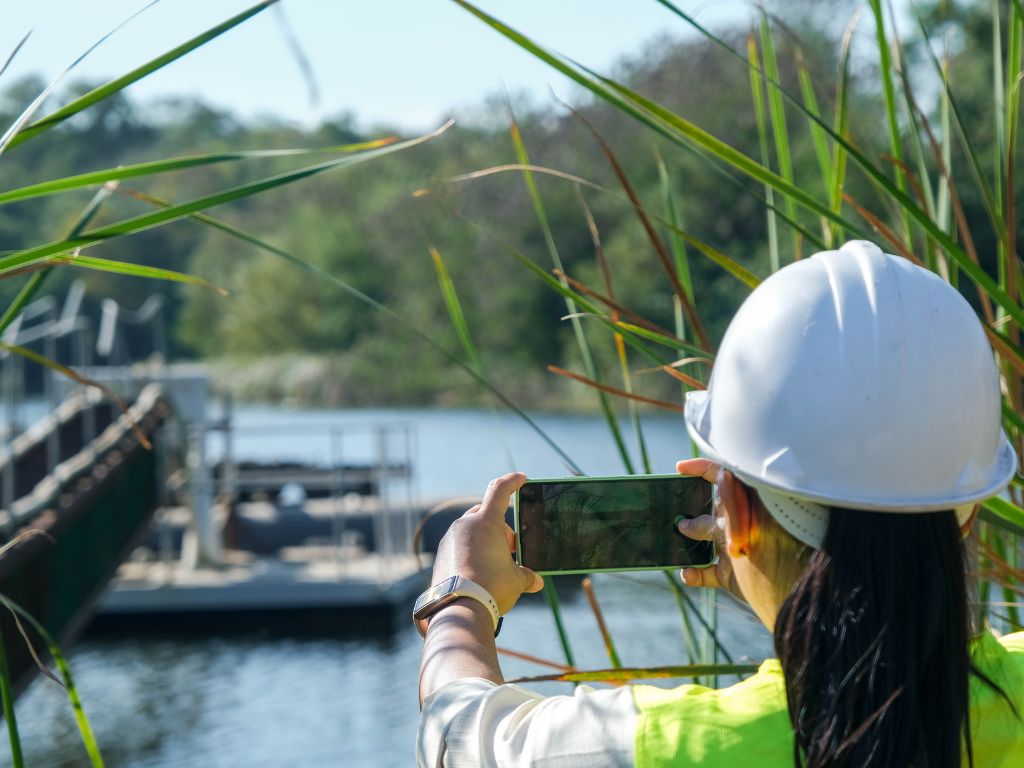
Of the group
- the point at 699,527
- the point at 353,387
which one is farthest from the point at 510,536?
the point at 353,387

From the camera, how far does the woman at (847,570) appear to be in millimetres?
802

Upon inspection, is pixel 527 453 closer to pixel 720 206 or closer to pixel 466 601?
pixel 720 206

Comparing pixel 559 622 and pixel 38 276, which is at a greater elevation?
pixel 38 276

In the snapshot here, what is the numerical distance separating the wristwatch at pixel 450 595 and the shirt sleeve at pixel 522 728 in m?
0.10

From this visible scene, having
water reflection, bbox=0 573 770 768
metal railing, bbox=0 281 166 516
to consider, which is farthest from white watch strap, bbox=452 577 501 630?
water reflection, bbox=0 573 770 768

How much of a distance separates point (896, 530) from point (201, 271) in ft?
176

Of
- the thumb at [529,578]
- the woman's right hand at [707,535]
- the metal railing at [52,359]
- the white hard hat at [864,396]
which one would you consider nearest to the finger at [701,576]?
the woman's right hand at [707,535]

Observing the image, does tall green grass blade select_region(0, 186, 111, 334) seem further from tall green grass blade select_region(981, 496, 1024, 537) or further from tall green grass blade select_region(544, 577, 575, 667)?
tall green grass blade select_region(981, 496, 1024, 537)

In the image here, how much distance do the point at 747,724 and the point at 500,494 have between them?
1.04 ft

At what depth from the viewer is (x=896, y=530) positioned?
32.3 inches

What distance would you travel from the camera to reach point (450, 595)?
3.22 ft

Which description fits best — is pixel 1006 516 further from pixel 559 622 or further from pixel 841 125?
pixel 559 622

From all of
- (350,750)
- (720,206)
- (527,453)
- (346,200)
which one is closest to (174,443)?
(350,750)

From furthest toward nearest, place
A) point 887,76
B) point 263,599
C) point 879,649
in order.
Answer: point 263,599, point 887,76, point 879,649
